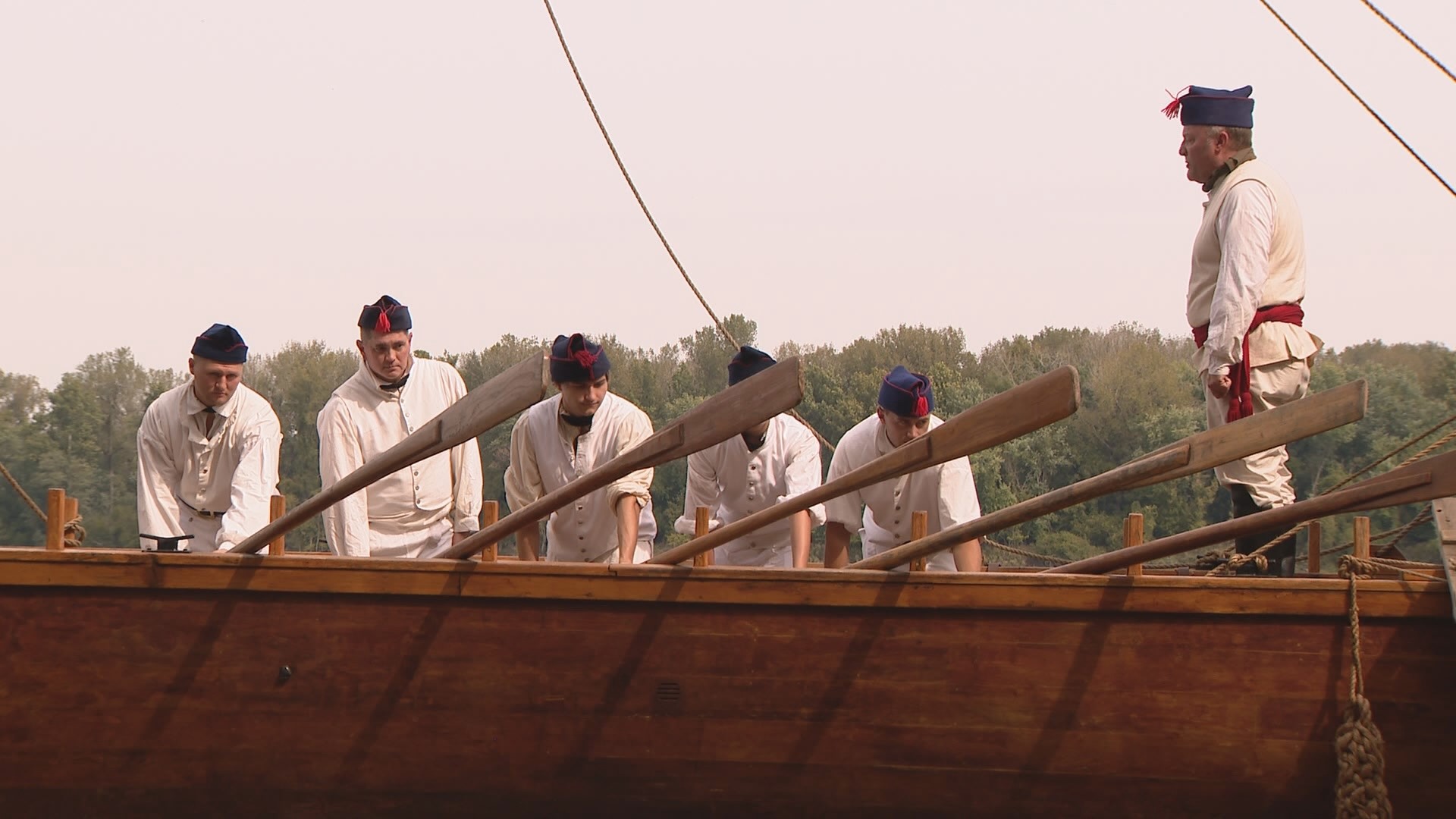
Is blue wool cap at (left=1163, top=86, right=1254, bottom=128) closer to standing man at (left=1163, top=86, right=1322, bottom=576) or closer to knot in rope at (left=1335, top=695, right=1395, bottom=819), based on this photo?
standing man at (left=1163, top=86, right=1322, bottom=576)

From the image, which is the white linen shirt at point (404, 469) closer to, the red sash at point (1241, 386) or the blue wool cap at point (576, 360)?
the blue wool cap at point (576, 360)

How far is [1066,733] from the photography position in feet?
15.7

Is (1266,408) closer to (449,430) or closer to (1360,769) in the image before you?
(1360,769)

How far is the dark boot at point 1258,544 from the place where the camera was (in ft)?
17.6

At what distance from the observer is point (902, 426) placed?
5672 mm

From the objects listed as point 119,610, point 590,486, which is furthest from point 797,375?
point 119,610

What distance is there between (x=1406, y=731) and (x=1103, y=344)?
2086 inches

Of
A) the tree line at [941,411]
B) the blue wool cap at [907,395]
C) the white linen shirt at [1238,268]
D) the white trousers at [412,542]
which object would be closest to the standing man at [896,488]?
the blue wool cap at [907,395]

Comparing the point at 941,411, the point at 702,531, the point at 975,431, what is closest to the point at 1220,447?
the point at 975,431

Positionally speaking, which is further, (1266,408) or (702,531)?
(1266,408)

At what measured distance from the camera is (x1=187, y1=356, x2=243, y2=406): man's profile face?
19.2ft

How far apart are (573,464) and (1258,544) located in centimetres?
238

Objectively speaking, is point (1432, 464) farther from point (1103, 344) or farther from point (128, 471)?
point (1103, 344)

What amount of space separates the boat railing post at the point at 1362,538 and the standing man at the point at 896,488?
3.91 feet
